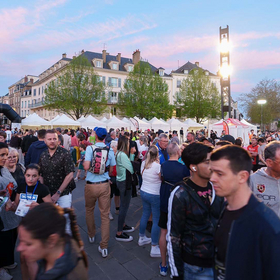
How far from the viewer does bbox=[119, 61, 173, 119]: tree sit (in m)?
35.1

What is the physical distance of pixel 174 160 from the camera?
3.20 m

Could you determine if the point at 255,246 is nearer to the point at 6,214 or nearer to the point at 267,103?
the point at 6,214

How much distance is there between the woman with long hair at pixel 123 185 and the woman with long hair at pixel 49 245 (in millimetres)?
Answer: 2931

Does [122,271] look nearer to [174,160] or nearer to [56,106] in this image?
[174,160]

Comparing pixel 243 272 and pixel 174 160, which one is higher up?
pixel 174 160

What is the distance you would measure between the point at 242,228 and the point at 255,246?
105 millimetres

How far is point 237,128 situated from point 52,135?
19.3 metres

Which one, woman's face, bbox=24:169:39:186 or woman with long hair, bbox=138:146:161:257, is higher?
woman's face, bbox=24:169:39:186

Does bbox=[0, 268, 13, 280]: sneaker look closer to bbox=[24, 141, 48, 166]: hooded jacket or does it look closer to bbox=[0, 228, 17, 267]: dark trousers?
bbox=[0, 228, 17, 267]: dark trousers

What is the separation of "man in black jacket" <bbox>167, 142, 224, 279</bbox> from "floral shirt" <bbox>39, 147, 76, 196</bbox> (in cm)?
201

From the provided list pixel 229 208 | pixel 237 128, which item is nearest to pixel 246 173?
pixel 229 208


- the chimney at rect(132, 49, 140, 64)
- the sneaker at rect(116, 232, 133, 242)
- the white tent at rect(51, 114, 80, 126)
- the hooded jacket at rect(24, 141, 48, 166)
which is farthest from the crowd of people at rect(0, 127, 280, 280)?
the chimney at rect(132, 49, 140, 64)

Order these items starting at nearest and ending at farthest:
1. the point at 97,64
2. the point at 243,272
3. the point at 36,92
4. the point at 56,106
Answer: the point at 243,272 → the point at 56,106 → the point at 97,64 → the point at 36,92

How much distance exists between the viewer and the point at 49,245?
125 centimetres
